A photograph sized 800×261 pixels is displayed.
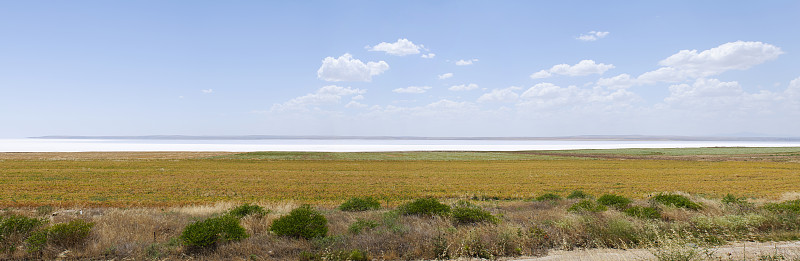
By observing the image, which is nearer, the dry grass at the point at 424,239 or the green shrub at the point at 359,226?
the dry grass at the point at 424,239

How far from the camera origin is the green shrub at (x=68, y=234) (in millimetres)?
8781

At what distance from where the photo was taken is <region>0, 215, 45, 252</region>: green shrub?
8.66 m

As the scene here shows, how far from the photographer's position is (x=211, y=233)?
8859 mm

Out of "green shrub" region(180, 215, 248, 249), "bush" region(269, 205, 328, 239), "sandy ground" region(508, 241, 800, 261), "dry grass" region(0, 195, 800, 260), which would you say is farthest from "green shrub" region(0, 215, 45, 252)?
"sandy ground" region(508, 241, 800, 261)

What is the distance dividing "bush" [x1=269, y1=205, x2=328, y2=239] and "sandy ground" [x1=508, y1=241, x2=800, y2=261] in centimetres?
489

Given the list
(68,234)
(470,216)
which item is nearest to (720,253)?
(470,216)

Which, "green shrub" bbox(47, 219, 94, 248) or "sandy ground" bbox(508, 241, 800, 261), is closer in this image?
"sandy ground" bbox(508, 241, 800, 261)

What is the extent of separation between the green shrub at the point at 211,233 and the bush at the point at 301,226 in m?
0.89

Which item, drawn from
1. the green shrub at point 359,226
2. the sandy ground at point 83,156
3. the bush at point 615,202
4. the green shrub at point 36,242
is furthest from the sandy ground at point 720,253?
the sandy ground at point 83,156

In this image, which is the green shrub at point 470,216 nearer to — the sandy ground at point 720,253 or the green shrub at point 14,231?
the sandy ground at point 720,253

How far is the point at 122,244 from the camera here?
8875 mm

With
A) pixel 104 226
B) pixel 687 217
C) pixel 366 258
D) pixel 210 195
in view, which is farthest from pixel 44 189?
pixel 687 217

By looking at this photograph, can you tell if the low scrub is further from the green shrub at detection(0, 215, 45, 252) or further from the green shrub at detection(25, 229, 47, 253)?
the green shrub at detection(0, 215, 45, 252)

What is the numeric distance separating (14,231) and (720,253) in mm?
15959
